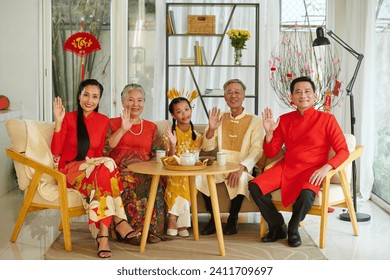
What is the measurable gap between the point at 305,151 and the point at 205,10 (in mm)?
2827

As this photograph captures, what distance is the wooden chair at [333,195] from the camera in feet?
14.2

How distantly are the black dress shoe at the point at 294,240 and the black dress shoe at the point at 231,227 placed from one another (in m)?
0.46

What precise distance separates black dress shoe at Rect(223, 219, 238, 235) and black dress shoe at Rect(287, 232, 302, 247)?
0.46 m

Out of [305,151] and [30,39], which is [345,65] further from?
[30,39]

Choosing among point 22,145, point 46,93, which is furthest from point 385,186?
point 46,93

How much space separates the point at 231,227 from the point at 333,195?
0.72m

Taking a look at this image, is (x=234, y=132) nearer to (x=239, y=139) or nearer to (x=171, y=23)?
(x=239, y=139)

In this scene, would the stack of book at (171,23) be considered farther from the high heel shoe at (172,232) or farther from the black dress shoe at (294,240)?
→ the black dress shoe at (294,240)

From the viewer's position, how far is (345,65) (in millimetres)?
6609

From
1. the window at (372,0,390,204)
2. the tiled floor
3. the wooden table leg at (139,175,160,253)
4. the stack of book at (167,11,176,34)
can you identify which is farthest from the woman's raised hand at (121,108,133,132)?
the stack of book at (167,11,176,34)

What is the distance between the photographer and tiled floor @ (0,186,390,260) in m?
4.20

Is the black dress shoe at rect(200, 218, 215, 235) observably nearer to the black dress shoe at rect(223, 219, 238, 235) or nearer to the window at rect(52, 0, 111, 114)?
the black dress shoe at rect(223, 219, 238, 235)

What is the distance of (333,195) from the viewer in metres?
4.50

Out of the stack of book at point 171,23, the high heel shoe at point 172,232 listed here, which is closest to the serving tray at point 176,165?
the high heel shoe at point 172,232
